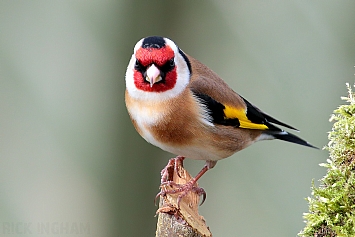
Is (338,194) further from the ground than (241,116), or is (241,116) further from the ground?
(241,116)

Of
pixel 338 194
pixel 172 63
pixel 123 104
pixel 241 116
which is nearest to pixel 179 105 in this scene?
pixel 172 63

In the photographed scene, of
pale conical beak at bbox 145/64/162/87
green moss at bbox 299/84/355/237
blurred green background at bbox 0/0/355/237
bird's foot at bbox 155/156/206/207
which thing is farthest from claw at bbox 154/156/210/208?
blurred green background at bbox 0/0/355/237

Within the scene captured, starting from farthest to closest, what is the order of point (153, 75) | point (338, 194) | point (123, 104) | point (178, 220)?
point (123, 104) < point (153, 75) < point (178, 220) < point (338, 194)

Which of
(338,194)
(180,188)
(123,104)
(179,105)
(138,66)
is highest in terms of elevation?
(123,104)

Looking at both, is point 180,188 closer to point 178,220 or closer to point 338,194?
point 178,220

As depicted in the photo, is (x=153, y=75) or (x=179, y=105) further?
(x=179, y=105)

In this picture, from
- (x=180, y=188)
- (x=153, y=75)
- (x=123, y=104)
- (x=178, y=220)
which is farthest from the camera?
(x=123, y=104)

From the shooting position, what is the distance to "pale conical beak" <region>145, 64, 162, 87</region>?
2799mm

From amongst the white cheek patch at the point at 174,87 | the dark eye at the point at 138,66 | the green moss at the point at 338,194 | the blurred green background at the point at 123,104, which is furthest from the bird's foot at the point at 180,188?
the blurred green background at the point at 123,104

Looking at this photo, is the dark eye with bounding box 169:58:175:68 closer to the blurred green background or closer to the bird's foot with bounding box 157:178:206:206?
the bird's foot with bounding box 157:178:206:206

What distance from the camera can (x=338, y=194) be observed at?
1.79 metres

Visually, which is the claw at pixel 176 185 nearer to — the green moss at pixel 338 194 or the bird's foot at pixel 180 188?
the bird's foot at pixel 180 188

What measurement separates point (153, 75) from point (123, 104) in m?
2.58

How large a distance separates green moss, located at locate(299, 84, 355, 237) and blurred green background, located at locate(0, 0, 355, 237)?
340cm
